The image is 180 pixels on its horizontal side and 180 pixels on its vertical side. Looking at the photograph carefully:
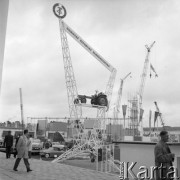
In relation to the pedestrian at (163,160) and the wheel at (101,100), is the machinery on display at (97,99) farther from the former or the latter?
the pedestrian at (163,160)

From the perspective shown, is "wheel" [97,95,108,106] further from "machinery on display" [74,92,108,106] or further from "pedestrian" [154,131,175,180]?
"pedestrian" [154,131,175,180]

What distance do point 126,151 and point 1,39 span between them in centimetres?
615

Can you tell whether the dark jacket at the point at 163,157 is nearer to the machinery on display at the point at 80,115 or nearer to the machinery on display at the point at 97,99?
the machinery on display at the point at 80,115

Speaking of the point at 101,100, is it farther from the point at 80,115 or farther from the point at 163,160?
the point at 163,160

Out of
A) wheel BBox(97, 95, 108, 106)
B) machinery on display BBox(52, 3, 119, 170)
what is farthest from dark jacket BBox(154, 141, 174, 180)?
wheel BBox(97, 95, 108, 106)

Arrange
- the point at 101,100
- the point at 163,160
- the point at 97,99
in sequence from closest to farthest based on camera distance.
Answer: the point at 163,160
the point at 97,99
the point at 101,100

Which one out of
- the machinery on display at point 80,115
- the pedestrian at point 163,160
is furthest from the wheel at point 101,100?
the pedestrian at point 163,160

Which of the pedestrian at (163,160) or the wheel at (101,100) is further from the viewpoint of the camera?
the wheel at (101,100)

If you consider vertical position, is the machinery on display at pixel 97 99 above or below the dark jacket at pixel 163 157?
above

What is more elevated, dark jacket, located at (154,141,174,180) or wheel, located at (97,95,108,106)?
wheel, located at (97,95,108,106)

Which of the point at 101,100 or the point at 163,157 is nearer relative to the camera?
the point at 163,157

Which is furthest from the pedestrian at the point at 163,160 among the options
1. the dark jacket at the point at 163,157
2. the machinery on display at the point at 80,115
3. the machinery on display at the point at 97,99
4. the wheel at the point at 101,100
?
the wheel at the point at 101,100

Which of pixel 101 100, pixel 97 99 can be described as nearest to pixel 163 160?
pixel 97 99

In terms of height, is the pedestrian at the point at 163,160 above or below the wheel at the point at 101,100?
below
